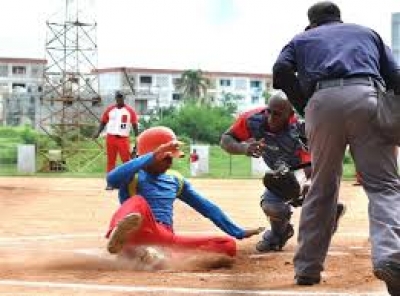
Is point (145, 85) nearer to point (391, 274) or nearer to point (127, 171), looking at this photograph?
point (127, 171)

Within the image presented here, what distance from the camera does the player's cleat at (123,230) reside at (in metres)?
5.73

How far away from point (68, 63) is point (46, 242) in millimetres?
29297

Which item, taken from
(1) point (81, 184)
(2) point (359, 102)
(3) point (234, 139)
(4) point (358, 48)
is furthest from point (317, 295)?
(1) point (81, 184)

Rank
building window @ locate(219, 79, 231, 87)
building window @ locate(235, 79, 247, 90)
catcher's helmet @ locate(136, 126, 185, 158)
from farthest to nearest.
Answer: building window @ locate(219, 79, 231, 87) → building window @ locate(235, 79, 247, 90) → catcher's helmet @ locate(136, 126, 185, 158)

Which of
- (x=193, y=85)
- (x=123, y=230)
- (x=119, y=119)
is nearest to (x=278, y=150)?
(x=123, y=230)

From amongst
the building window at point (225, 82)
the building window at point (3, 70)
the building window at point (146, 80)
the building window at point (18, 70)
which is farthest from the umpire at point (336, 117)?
the building window at point (225, 82)

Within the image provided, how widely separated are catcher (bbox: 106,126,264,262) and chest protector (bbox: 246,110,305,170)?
0.80 meters

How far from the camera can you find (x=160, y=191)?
6473 millimetres

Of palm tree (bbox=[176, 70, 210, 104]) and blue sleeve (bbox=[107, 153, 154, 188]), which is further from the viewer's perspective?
palm tree (bbox=[176, 70, 210, 104])

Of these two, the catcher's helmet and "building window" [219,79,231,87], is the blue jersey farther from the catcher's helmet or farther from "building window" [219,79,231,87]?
"building window" [219,79,231,87]

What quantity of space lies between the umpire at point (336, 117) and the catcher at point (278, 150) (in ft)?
4.45

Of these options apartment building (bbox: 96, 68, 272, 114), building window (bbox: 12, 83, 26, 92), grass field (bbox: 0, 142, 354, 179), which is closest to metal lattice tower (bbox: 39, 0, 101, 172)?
grass field (bbox: 0, 142, 354, 179)

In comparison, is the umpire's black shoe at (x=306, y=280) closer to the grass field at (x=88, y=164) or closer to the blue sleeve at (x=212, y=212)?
the blue sleeve at (x=212, y=212)

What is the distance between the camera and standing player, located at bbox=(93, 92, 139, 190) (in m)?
16.7
